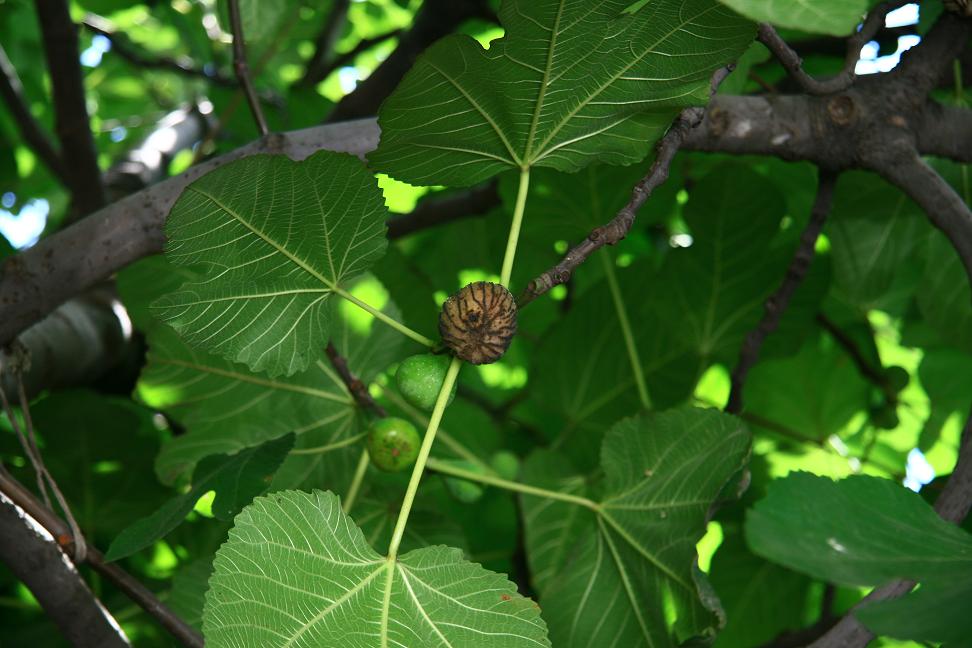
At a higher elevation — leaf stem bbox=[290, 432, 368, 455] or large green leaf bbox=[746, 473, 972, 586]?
large green leaf bbox=[746, 473, 972, 586]

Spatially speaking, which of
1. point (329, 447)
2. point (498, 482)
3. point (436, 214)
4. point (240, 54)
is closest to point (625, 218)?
point (498, 482)

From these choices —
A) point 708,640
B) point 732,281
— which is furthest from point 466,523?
point 708,640

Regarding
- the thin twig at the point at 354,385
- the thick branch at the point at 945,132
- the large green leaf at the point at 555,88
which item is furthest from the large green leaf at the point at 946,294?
the thin twig at the point at 354,385

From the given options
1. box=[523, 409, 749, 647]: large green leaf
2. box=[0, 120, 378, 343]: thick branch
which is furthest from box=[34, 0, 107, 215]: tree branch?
box=[523, 409, 749, 647]: large green leaf

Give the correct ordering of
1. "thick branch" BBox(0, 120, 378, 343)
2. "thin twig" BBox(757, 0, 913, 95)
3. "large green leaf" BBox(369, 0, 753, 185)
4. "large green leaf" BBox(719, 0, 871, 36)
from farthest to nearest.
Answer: "thick branch" BBox(0, 120, 378, 343) → "thin twig" BBox(757, 0, 913, 95) → "large green leaf" BBox(369, 0, 753, 185) → "large green leaf" BBox(719, 0, 871, 36)

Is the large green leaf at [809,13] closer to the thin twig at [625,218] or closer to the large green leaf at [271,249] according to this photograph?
the thin twig at [625,218]

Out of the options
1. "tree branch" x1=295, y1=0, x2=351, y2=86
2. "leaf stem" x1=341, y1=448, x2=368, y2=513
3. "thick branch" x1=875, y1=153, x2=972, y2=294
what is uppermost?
"thick branch" x1=875, y1=153, x2=972, y2=294

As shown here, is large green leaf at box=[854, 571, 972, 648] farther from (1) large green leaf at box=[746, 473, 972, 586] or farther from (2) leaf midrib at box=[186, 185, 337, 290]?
(2) leaf midrib at box=[186, 185, 337, 290]
